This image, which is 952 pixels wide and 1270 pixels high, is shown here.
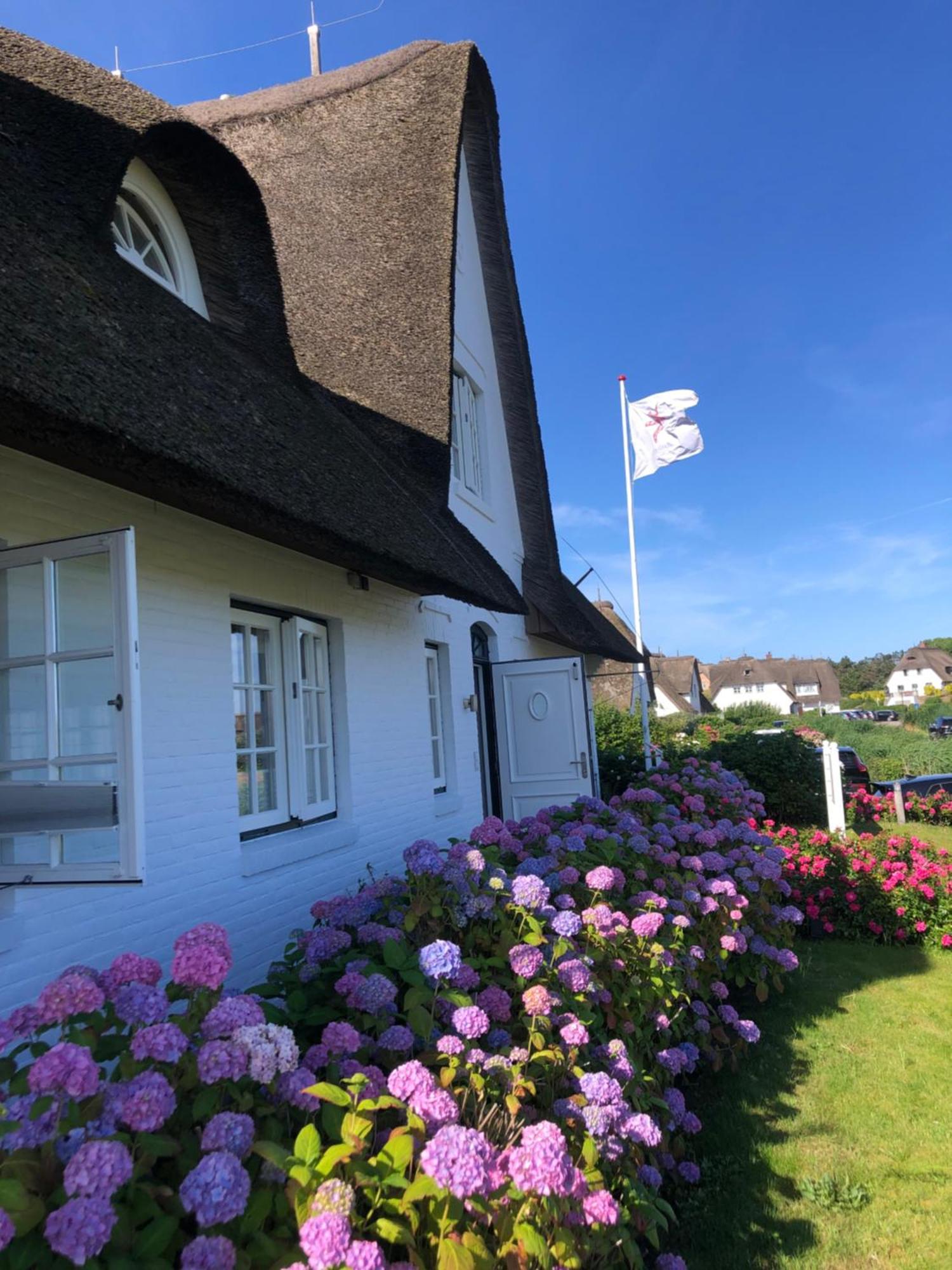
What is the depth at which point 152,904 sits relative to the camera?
359cm

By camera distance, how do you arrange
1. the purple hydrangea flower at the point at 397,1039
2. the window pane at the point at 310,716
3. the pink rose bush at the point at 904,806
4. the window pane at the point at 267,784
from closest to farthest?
the purple hydrangea flower at the point at 397,1039, the window pane at the point at 267,784, the window pane at the point at 310,716, the pink rose bush at the point at 904,806

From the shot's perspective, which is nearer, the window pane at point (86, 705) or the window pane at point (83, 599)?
the window pane at point (86, 705)

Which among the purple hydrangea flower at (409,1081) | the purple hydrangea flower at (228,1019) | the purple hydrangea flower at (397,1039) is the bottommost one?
the purple hydrangea flower at (397,1039)

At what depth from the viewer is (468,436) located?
934 centimetres

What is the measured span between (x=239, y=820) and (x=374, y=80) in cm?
848

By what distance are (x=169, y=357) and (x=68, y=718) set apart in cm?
180

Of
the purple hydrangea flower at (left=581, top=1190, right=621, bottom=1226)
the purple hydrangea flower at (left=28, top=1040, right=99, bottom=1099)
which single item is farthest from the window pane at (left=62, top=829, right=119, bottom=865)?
the purple hydrangea flower at (left=581, top=1190, right=621, bottom=1226)

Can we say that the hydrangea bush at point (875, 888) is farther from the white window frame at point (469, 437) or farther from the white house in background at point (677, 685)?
the white house in background at point (677, 685)

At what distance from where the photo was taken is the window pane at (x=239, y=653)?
4.61m

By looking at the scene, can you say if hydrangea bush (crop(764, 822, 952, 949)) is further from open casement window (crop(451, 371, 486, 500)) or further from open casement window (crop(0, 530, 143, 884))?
open casement window (crop(0, 530, 143, 884))

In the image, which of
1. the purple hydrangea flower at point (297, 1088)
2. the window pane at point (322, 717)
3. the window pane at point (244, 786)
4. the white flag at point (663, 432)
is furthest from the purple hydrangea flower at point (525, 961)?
the white flag at point (663, 432)

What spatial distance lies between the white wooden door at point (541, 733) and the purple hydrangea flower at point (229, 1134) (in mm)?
7121

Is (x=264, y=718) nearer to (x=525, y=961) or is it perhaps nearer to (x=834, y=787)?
(x=525, y=961)

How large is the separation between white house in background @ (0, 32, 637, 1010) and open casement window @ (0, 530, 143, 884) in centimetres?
1
